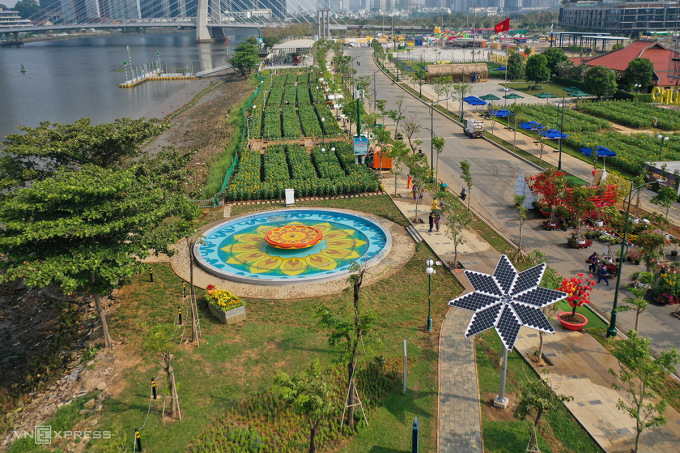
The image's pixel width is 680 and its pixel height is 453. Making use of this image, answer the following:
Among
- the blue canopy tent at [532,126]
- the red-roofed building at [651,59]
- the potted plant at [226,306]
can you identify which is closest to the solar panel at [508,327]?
the potted plant at [226,306]

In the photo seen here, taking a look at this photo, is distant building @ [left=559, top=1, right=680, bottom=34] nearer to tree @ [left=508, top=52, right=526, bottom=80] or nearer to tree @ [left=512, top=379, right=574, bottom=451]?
tree @ [left=508, top=52, right=526, bottom=80]

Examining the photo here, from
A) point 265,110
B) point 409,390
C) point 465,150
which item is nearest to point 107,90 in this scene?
point 265,110

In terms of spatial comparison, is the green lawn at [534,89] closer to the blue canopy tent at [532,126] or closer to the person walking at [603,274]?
the blue canopy tent at [532,126]

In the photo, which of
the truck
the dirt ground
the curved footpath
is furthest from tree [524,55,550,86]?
the curved footpath

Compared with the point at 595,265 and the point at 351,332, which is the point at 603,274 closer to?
the point at 595,265

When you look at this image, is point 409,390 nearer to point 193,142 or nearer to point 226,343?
point 226,343

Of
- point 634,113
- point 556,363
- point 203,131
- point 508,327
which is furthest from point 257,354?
point 634,113

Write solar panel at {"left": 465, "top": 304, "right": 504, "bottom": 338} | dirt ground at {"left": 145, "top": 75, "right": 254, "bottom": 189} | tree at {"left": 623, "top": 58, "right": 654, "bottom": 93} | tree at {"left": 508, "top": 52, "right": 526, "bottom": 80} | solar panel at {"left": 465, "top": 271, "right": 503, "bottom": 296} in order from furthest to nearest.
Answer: tree at {"left": 508, "top": 52, "right": 526, "bottom": 80} < tree at {"left": 623, "top": 58, "right": 654, "bottom": 93} < dirt ground at {"left": 145, "top": 75, "right": 254, "bottom": 189} < solar panel at {"left": 465, "top": 271, "right": 503, "bottom": 296} < solar panel at {"left": 465, "top": 304, "right": 504, "bottom": 338}
